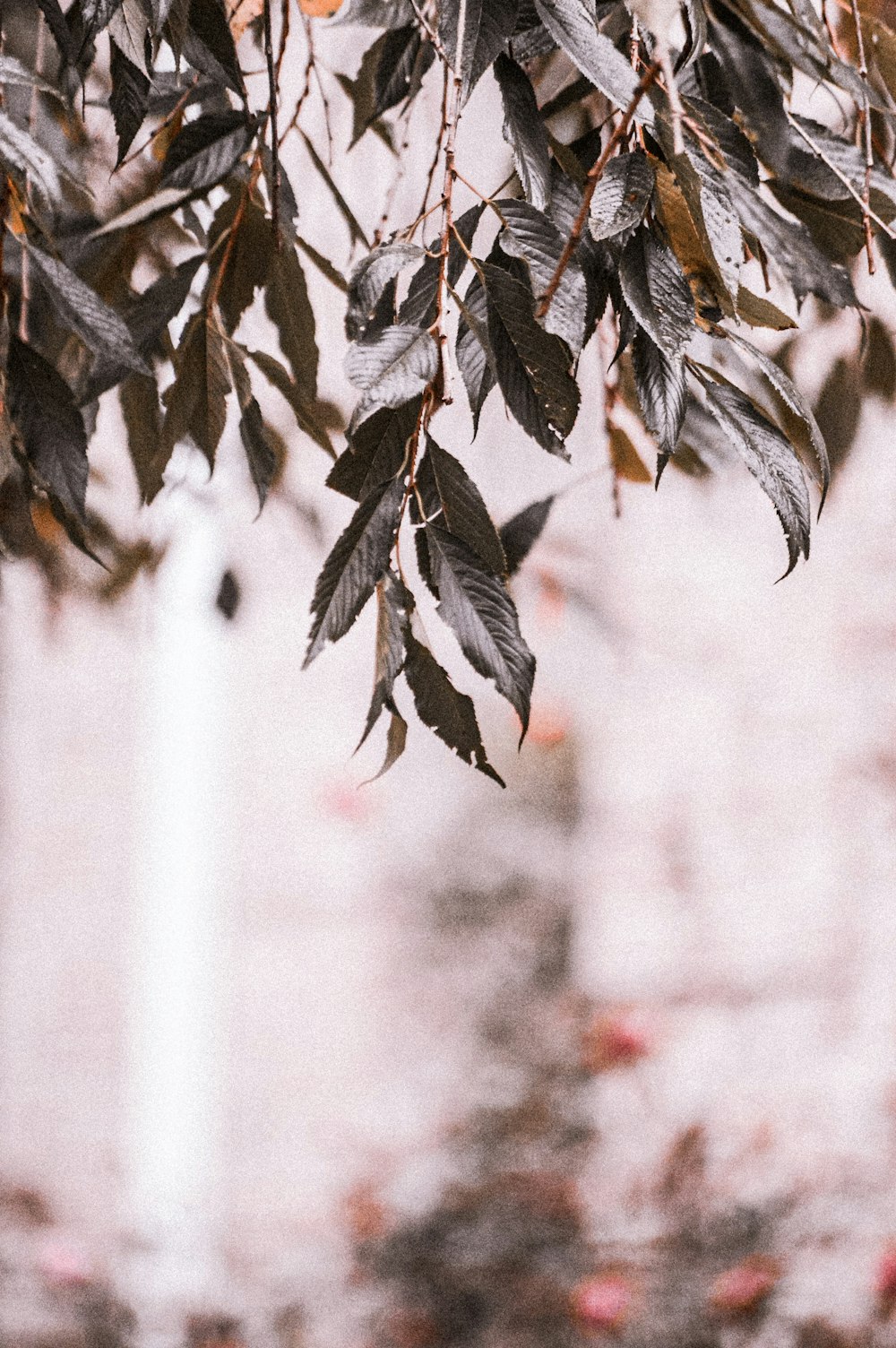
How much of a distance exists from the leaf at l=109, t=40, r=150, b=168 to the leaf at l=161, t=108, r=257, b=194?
7 centimetres

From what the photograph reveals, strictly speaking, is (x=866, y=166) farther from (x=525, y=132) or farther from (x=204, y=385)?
(x=204, y=385)

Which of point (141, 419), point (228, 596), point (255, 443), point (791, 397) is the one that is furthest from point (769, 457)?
point (228, 596)

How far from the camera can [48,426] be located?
0.51 metres

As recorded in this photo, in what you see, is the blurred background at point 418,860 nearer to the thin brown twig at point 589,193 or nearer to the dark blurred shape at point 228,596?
the dark blurred shape at point 228,596

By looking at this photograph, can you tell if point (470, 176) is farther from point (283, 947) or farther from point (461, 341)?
point (283, 947)

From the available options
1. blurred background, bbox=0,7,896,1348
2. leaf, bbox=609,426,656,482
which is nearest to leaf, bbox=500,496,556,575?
leaf, bbox=609,426,656,482

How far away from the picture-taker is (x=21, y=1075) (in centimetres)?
246

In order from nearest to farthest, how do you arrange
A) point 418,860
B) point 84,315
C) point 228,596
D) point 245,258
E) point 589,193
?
point 589,193, point 84,315, point 245,258, point 228,596, point 418,860

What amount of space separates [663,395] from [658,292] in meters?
0.03

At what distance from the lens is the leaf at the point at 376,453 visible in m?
0.44

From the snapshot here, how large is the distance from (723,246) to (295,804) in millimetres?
2263

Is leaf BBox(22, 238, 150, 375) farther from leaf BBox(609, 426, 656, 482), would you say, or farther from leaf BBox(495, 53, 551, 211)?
leaf BBox(609, 426, 656, 482)

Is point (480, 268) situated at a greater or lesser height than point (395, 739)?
greater

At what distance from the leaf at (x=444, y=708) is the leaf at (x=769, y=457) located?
13 cm
